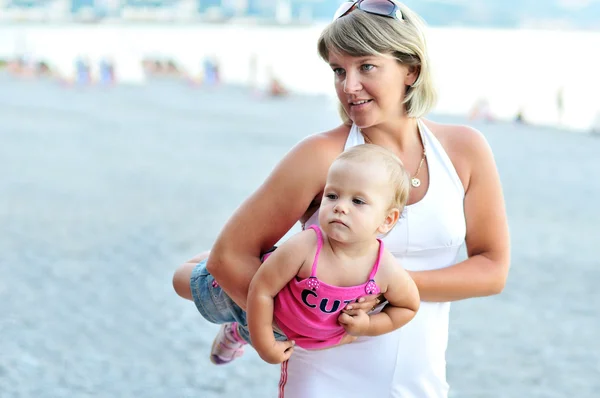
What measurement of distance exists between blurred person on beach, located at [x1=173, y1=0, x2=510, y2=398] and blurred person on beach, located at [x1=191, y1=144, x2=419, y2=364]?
95 mm

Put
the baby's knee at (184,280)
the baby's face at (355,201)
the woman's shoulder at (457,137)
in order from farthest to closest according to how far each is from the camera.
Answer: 1. the baby's knee at (184,280)
2. the woman's shoulder at (457,137)
3. the baby's face at (355,201)

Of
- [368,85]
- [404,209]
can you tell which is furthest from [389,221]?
[368,85]

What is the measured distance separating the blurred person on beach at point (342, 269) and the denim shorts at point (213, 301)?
0.29m

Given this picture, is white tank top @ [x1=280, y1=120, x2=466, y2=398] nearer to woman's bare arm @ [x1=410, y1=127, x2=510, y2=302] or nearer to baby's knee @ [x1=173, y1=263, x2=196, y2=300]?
woman's bare arm @ [x1=410, y1=127, x2=510, y2=302]

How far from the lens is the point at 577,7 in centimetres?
7100

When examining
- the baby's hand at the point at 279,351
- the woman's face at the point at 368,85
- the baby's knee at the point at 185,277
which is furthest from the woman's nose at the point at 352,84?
the baby's knee at the point at 185,277

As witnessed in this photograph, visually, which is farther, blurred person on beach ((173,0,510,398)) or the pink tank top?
blurred person on beach ((173,0,510,398))

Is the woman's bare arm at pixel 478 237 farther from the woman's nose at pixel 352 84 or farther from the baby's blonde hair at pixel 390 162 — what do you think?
the woman's nose at pixel 352 84

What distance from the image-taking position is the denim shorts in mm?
2232

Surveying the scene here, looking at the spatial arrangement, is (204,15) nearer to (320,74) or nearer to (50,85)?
(320,74)

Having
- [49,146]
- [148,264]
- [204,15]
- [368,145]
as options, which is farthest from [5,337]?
[204,15]

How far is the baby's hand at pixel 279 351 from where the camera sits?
6.34 ft

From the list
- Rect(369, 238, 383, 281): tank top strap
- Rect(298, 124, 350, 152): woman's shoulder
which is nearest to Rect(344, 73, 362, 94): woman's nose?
Rect(298, 124, 350, 152): woman's shoulder

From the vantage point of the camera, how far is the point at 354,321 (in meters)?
1.88
